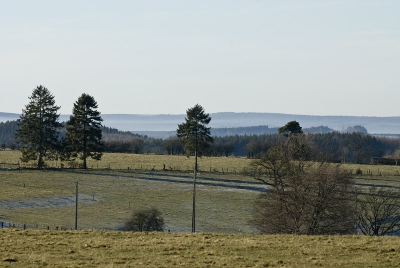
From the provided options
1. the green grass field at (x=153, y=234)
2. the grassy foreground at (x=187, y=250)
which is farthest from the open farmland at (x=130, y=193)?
the grassy foreground at (x=187, y=250)

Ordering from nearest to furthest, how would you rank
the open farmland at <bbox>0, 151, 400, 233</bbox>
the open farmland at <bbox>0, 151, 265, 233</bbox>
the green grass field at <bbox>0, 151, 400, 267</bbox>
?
the green grass field at <bbox>0, 151, 400, 267</bbox> < the open farmland at <bbox>0, 151, 265, 233</bbox> < the open farmland at <bbox>0, 151, 400, 233</bbox>

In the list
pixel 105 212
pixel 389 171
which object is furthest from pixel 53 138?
pixel 389 171


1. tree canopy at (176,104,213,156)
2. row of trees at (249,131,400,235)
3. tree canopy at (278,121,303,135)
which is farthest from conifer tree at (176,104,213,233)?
row of trees at (249,131,400,235)

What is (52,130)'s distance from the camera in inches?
3681

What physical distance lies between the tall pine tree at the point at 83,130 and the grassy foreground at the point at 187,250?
6747cm

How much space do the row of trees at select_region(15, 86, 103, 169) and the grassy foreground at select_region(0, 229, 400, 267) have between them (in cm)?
6720

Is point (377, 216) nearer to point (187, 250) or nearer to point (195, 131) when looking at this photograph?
point (187, 250)

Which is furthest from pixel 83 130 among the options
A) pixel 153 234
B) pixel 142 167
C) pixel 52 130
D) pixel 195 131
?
pixel 153 234

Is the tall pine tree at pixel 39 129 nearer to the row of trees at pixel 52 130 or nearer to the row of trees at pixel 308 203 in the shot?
the row of trees at pixel 52 130

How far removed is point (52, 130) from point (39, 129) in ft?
6.54

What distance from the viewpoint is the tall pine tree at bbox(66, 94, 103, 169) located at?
94.0m

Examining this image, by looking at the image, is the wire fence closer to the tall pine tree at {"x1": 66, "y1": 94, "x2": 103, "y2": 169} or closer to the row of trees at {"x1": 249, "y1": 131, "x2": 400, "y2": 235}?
the tall pine tree at {"x1": 66, "y1": 94, "x2": 103, "y2": 169}

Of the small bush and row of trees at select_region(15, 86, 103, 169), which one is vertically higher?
row of trees at select_region(15, 86, 103, 169)

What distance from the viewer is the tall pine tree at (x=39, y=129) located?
92.1 m
